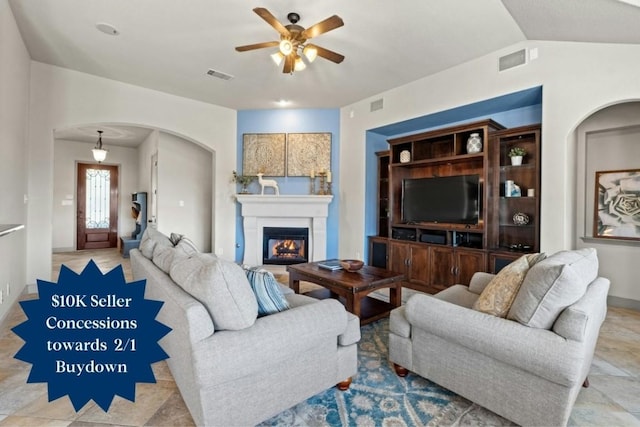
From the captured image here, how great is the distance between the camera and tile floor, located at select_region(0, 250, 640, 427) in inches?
67.6

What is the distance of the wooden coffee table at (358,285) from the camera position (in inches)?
110

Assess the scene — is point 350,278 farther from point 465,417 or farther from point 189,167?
point 189,167

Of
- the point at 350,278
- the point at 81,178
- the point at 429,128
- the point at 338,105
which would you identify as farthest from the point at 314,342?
the point at 81,178

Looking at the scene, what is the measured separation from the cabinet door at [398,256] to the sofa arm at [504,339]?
104 inches

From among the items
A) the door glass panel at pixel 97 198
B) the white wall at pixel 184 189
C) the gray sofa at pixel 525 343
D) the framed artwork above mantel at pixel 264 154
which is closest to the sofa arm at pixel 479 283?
the gray sofa at pixel 525 343

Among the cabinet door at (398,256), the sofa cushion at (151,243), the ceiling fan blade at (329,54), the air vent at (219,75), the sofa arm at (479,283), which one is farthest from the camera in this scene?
the cabinet door at (398,256)

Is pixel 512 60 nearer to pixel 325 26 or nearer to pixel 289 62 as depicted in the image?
pixel 325 26

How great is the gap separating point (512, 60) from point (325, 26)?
7.42ft

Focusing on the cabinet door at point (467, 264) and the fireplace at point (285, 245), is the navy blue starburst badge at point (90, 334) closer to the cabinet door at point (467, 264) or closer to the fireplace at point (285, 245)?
the cabinet door at point (467, 264)

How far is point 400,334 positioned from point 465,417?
0.55 metres

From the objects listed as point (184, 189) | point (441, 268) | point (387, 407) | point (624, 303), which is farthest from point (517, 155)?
point (184, 189)

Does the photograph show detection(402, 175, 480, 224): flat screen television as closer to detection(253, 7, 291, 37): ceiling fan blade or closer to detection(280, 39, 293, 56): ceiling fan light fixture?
detection(280, 39, 293, 56): ceiling fan light fixture

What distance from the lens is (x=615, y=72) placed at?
2889mm

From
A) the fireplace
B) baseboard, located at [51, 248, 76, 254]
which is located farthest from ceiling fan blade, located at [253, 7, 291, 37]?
baseboard, located at [51, 248, 76, 254]
